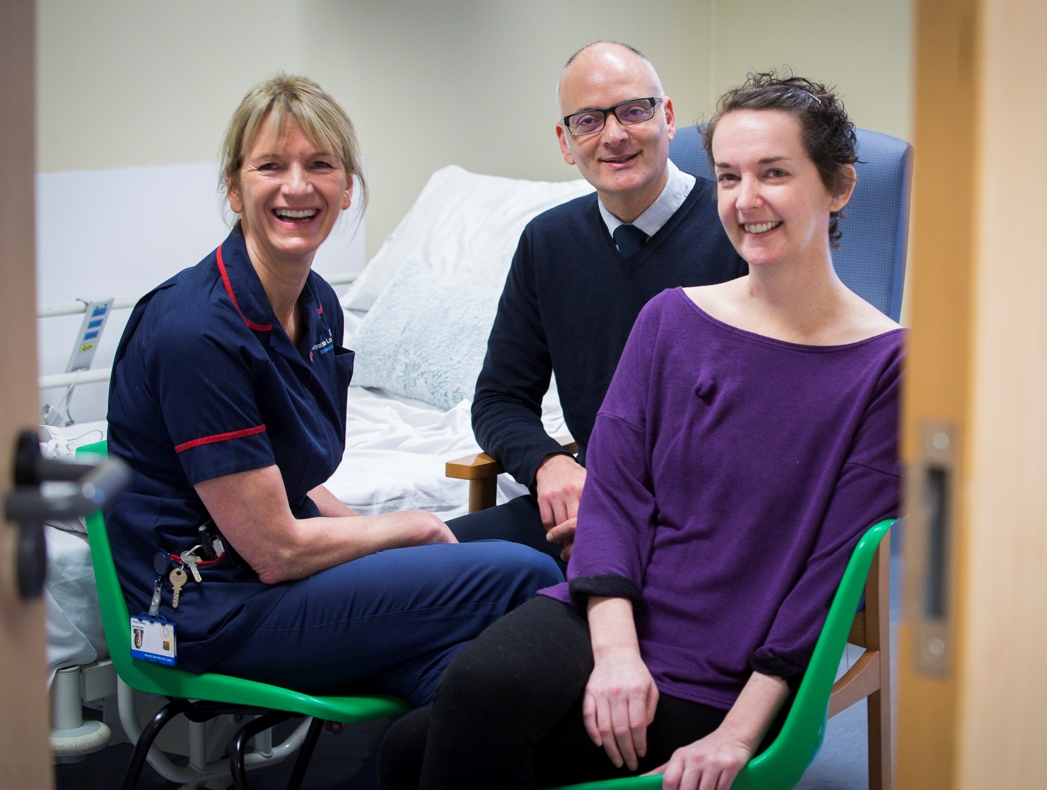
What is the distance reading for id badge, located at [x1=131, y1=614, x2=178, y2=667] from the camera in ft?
4.92

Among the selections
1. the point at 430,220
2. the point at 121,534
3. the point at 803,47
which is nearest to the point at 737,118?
the point at 121,534

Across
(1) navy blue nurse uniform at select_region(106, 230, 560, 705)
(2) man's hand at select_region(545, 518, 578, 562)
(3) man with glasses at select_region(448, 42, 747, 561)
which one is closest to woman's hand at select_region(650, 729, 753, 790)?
(1) navy blue nurse uniform at select_region(106, 230, 560, 705)

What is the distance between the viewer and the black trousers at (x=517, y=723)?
4.24 feet

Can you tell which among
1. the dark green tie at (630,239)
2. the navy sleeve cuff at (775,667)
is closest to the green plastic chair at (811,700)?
the navy sleeve cuff at (775,667)

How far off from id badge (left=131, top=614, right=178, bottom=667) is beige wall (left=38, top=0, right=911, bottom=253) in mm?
2043

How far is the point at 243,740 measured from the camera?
5.05 feet

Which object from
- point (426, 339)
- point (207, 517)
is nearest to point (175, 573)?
point (207, 517)

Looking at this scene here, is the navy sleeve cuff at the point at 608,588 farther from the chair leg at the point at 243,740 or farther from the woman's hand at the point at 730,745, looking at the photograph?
the chair leg at the point at 243,740

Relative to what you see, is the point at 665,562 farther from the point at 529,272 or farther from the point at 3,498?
the point at 3,498

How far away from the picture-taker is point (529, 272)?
2.07m

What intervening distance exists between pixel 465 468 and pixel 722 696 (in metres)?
0.77

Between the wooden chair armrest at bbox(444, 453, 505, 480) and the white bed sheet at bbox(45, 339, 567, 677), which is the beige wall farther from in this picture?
the wooden chair armrest at bbox(444, 453, 505, 480)

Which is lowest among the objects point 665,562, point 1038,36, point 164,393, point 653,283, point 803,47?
point 665,562

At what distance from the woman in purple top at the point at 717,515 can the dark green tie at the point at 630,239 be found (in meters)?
0.35
